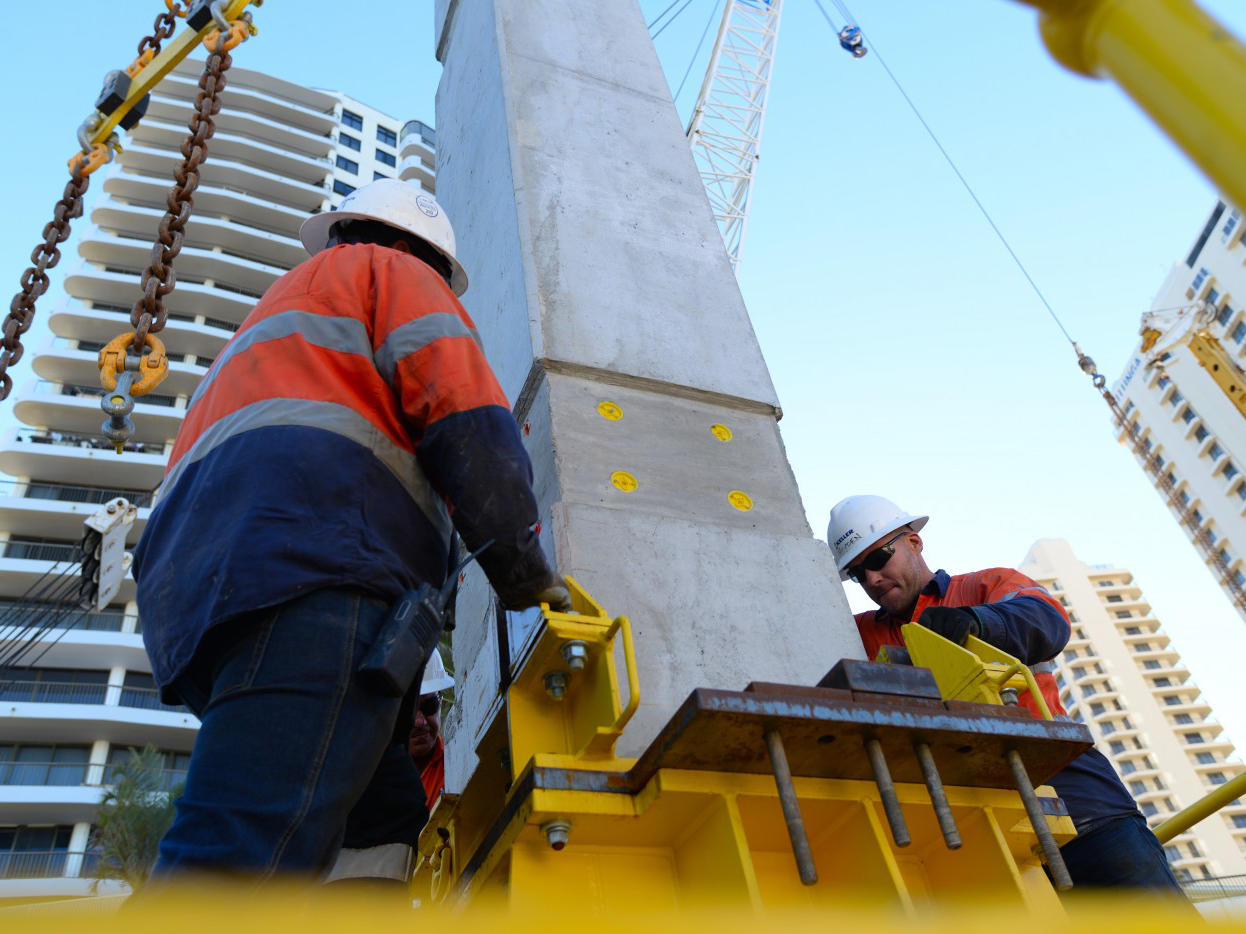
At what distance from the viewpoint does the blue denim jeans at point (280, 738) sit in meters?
1.72

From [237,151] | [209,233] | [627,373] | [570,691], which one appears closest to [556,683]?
[570,691]

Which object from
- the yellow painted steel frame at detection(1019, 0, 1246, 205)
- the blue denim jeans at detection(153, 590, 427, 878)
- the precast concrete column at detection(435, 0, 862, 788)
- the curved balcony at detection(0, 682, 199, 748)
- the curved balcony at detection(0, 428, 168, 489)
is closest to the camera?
the yellow painted steel frame at detection(1019, 0, 1246, 205)

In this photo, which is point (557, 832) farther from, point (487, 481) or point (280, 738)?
point (487, 481)

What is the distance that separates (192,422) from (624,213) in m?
2.38

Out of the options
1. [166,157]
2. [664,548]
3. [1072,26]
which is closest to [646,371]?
[664,548]

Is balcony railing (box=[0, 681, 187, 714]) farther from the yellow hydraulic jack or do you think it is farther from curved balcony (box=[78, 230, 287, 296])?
the yellow hydraulic jack

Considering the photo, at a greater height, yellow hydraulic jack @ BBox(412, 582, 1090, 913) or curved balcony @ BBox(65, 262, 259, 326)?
curved balcony @ BBox(65, 262, 259, 326)

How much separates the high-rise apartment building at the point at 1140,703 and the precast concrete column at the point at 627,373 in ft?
308

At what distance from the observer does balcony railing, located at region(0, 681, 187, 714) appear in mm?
34938

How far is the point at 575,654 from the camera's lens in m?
2.37

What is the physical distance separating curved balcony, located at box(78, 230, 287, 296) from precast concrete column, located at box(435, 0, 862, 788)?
47204 millimetres

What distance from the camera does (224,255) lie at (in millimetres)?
49812

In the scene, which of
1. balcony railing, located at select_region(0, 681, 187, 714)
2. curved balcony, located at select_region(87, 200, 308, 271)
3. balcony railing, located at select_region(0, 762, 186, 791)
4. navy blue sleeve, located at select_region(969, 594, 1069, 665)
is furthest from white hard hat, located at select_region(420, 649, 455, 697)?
curved balcony, located at select_region(87, 200, 308, 271)

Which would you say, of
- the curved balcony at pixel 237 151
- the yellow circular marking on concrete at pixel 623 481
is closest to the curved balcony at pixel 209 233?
the curved balcony at pixel 237 151
